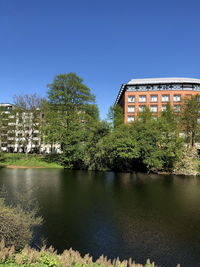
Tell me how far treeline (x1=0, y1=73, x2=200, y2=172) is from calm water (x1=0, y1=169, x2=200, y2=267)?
16.9 metres

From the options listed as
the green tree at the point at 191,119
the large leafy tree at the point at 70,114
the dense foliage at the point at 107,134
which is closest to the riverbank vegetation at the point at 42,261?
the dense foliage at the point at 107,134

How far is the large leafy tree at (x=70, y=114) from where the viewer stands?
4169cm

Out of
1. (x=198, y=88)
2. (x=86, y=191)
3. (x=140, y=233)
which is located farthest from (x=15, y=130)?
(x=198, y=88)

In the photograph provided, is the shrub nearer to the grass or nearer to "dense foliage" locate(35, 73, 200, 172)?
"dense foliage" locate(35, 73, 200, 172)

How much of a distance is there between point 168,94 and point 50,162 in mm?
51071

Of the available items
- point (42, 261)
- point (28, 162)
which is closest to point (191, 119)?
point (28, 162)

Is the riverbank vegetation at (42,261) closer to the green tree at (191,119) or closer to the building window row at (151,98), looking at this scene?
the green tree at (191,119)

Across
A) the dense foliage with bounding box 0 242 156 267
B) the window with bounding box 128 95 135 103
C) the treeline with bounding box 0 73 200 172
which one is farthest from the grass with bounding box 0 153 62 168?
the window with bounding box 128 95 135 103

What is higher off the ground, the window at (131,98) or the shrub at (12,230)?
the window at (131,98)

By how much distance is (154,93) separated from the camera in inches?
2849

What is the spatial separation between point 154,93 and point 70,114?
136 feet

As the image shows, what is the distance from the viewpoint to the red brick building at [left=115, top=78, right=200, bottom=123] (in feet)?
232

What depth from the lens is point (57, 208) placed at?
1486 cm

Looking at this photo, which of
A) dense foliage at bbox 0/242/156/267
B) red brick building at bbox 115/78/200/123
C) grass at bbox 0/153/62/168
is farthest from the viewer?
red brick building at bbox 115/78/200/123
